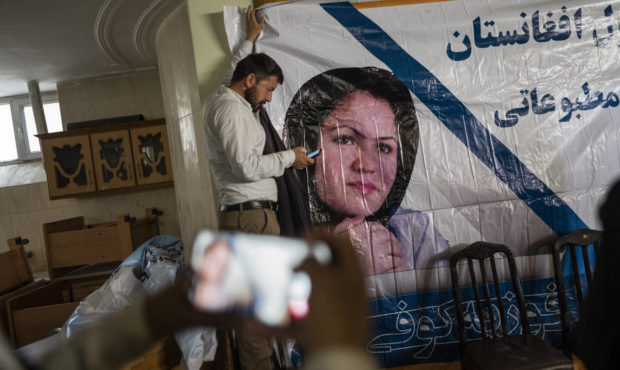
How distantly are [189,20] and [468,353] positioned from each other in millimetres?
1813

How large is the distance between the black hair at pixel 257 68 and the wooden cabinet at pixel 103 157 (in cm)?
231

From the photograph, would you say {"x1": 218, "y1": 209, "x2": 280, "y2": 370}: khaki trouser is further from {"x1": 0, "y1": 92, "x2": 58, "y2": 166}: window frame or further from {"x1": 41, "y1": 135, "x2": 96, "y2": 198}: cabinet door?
{"x1": 0, "y1": 92, "x2": 58, "y2": 166}: window frame

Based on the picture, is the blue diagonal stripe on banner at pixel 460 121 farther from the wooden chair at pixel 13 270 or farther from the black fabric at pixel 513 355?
the wooden chair at pixel 13 270

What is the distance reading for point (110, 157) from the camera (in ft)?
12.5

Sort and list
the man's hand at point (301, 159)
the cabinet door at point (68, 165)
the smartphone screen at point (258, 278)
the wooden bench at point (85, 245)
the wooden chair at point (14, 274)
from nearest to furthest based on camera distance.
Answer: the smartphone screen at point (258, 278) < the man's hand at point (301, 159) < the wooden chair at point (14, 274) < the wooden bench at point (85, 245) < the cabinet door at point (68, 165)

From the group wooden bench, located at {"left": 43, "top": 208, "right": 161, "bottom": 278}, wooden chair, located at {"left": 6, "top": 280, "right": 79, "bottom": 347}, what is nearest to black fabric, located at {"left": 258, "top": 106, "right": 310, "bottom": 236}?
wooden chair, located at {"left": 6, "top": 280, "right": 79, "bottom": 347}

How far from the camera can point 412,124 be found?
181 cm

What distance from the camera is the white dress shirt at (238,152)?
64.7 inches

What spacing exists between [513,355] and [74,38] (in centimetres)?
351

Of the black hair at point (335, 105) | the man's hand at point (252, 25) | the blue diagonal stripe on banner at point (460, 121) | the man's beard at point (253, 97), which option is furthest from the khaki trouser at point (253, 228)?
the blue diagonal stripe on banner at point (460, 121)

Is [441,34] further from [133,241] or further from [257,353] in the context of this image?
[133,241]

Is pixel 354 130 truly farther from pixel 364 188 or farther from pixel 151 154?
pixel 151 154

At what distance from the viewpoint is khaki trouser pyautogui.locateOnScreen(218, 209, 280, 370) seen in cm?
165

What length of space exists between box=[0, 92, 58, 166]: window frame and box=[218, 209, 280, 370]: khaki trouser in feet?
12.8
